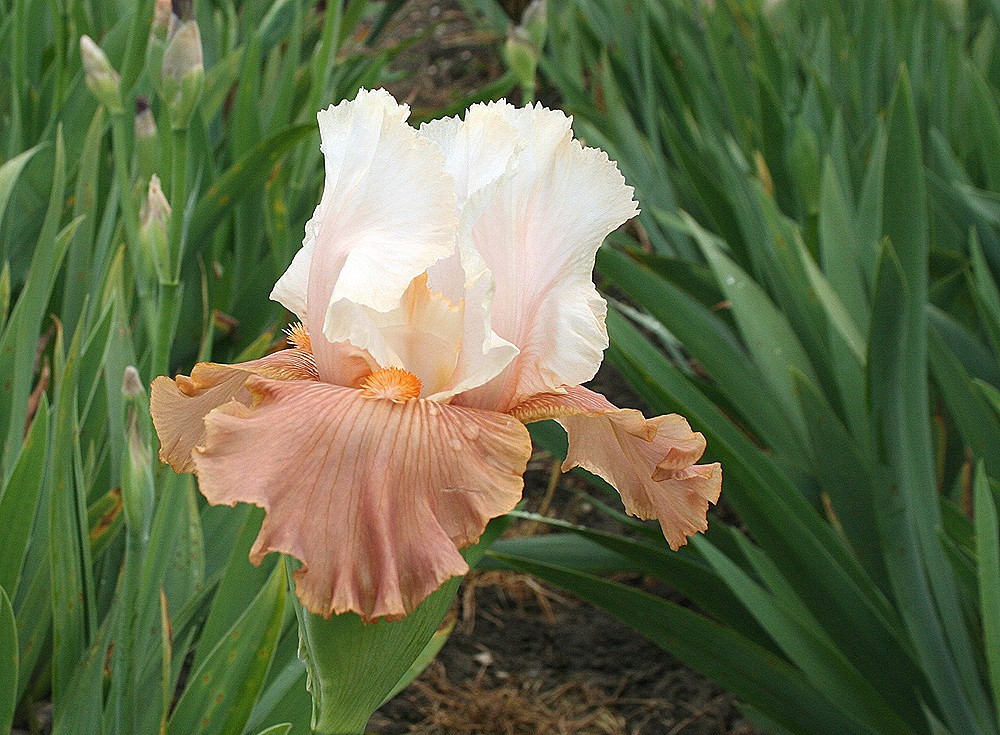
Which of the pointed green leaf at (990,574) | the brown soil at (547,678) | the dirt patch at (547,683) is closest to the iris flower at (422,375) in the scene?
the pointed green leaf at (990,574)

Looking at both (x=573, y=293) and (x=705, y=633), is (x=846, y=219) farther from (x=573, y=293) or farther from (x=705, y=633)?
(x=573, y=293)

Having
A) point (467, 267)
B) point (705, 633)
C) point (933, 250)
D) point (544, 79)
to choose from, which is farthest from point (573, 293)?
point (544, 79)

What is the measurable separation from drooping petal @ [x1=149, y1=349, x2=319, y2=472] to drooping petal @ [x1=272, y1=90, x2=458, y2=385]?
0.03m

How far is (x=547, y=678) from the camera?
148cm

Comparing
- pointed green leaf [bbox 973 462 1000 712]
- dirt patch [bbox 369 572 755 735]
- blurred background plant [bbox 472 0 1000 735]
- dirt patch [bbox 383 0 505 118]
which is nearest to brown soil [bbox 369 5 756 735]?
dirt patch [bbox 369 572 755 735]

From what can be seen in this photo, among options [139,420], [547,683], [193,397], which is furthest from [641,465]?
[547,683]

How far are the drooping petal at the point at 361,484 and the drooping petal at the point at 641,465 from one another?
0.06 meters

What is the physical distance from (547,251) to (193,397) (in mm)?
189

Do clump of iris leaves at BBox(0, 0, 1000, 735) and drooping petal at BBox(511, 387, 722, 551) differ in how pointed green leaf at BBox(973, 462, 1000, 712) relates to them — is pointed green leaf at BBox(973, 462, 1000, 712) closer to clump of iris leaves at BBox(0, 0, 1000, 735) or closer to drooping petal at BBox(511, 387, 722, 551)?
clump of iris leaves at BBox(0, 0, 1000, 735)

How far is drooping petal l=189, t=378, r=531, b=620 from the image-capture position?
41cm

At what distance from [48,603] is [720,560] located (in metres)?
0.59

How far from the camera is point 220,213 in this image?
131 centimetres

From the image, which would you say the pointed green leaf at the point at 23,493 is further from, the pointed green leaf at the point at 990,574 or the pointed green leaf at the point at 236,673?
the pointed green leaf at the point at 990,574

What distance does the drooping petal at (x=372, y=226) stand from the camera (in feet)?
1.56
